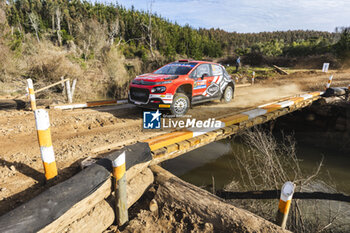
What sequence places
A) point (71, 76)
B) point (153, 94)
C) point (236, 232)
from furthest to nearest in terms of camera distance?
point (71, 76), point (153, 94), point (236, 232)

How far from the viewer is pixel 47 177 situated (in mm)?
2662

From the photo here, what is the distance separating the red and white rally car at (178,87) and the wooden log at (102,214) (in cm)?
284

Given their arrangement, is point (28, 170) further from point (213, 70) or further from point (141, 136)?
point (213, 70)

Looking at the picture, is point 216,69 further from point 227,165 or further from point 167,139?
point 167,139

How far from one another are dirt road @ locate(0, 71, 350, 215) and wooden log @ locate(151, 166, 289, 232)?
1.48 meters

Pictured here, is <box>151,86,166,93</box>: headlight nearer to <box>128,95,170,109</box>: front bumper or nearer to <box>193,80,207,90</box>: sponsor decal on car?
<box>128,95,170,109</box>: front bumper

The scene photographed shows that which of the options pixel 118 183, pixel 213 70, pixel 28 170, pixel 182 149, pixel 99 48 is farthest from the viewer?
pixel 99 48

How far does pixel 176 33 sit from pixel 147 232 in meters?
68.0

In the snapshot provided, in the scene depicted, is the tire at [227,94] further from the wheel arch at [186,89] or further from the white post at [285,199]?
the white post at [285,199]

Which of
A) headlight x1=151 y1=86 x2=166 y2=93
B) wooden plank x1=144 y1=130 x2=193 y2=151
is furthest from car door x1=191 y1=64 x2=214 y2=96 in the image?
wooden plank x1=144 y1=130 x2=193 y2=151

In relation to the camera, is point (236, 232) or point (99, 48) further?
point (99, 48)

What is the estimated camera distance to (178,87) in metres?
5.86

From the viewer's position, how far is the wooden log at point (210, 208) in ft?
7.80

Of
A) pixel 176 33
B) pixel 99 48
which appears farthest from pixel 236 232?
pixel 176 33
